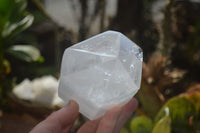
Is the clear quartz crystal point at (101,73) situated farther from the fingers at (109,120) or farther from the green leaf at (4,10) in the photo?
the green leaf at (4,10)

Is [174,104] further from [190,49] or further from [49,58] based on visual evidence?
[49,58]

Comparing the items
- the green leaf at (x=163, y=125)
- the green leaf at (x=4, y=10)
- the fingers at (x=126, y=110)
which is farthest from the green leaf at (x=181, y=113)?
the green leaf at (x=4, y=10)

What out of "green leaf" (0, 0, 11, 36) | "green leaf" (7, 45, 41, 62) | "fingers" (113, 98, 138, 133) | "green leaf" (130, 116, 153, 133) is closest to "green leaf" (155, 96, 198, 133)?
"green leaf" (130, 116, 153, 133)

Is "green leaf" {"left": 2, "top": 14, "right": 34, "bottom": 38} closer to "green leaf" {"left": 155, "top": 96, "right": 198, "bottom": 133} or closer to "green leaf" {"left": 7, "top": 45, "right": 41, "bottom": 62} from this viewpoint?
"green leaf" {"left": 7, "top": 45, "right": 41, "bottom": 62}

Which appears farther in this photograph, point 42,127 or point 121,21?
point 121,21

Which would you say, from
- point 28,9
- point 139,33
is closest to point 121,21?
point 139,33

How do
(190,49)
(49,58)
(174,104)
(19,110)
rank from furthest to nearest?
1. (49,58)
2. (190,49)
3. (19,110)
4. (174,104)

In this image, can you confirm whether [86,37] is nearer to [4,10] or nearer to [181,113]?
[4,10]

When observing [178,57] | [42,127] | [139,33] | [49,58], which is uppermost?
[42,127]
